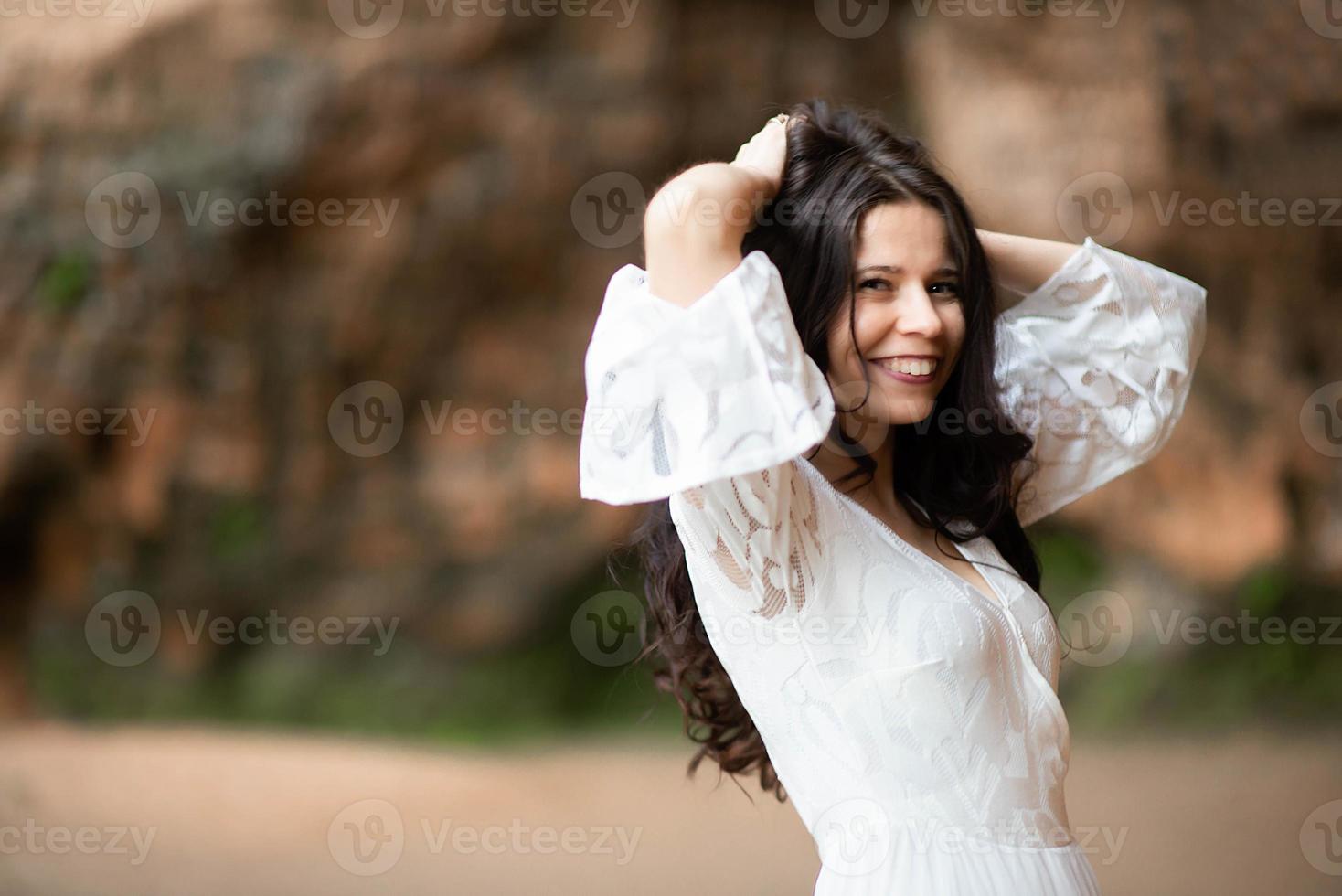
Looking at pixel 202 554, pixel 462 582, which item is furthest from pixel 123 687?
pixel 462 582

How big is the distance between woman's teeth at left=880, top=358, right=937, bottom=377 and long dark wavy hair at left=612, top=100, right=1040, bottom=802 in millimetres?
35

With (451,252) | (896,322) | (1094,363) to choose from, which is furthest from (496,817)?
(896,322)

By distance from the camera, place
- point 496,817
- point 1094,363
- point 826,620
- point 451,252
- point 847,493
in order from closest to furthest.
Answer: point 826,620 → point 847,493 → point 1094,363 → point 496,817 → point 451,252

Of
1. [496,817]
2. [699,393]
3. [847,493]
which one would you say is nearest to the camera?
[699,393]

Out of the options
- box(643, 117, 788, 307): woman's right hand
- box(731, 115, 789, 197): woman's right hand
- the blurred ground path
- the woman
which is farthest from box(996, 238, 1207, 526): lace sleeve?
the blurred ground path

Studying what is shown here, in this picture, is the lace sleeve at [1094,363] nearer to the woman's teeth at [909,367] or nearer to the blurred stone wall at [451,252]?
the woman's teeth at [909,367]

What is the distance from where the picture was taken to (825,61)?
16.9ft

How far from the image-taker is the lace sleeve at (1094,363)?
5.57 ft

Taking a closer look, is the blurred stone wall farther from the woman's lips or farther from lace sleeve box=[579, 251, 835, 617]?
lace sleeve box=[579, 251, 835, 617]

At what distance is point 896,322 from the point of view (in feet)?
4.35

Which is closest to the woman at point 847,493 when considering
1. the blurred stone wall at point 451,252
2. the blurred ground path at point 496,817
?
Answer: the blurred ground path at point 496,817

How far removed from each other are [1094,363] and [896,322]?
1.65 ft

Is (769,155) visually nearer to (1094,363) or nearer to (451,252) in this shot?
(1094,363)

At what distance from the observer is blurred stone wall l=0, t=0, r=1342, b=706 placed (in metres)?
4.53
